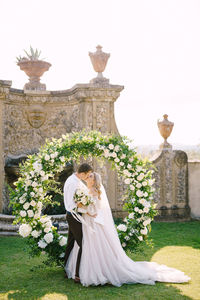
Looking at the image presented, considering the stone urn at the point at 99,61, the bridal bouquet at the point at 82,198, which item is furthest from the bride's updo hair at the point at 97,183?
the stone urn at the point at 99,61

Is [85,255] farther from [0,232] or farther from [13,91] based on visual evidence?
[13,91]

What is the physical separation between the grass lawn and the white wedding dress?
0.41ft

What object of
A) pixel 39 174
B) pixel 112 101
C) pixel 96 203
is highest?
pixel 112 101

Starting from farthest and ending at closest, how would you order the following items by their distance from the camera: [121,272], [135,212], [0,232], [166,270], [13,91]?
1. [13,91]
2. [0,232]
3. [135,212]
4. [166,270]
5. [121,272]

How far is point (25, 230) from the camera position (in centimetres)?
575

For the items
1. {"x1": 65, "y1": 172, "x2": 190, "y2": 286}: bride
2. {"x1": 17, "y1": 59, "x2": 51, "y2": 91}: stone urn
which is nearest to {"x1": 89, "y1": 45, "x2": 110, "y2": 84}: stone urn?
{"x1": 17, "y1": 59, "x2": 51, "y2": 91}: stone urn

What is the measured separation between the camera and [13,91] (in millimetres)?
10820

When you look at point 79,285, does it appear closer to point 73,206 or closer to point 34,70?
point 73,206

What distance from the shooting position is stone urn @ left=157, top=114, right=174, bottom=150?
11.7 metres

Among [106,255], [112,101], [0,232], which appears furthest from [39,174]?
[112,101]

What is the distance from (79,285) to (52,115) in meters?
7.12

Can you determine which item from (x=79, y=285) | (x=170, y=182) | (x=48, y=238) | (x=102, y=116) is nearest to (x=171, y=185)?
(x=170, y=182)

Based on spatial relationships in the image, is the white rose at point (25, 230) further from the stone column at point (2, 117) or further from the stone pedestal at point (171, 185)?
the stone pedestal at point (171, 185)

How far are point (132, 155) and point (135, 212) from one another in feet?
3.25
